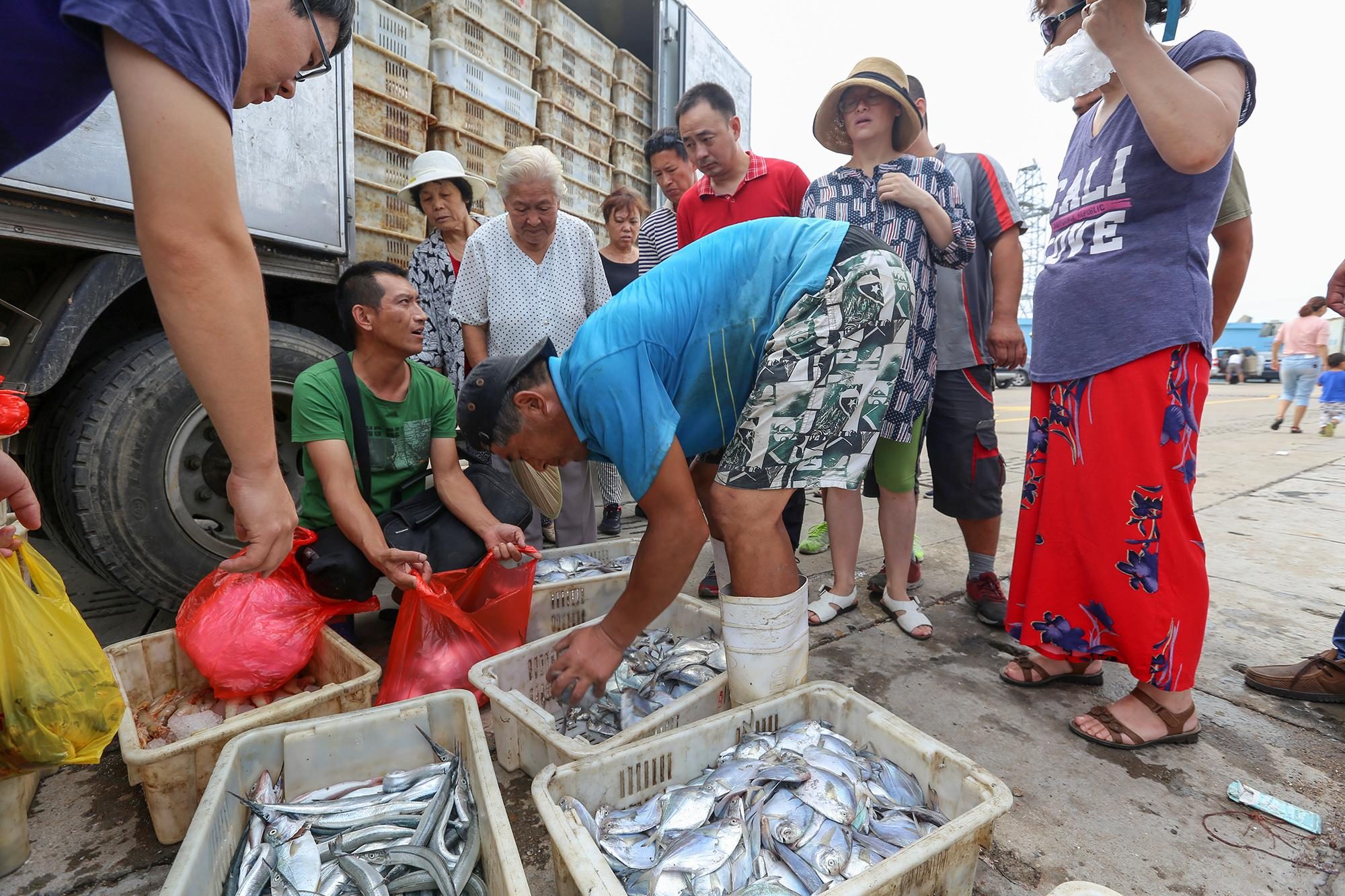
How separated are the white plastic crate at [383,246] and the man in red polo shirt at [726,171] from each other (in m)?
1.63

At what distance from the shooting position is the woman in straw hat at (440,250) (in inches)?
134

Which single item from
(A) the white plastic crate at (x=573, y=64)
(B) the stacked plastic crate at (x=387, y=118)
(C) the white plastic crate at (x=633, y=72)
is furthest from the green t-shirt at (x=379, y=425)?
(C) the white plastic crate at (x=633, y=72)

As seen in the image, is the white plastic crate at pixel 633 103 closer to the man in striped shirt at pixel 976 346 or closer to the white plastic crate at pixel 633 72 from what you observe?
the white plastic crate at pixel 633 72

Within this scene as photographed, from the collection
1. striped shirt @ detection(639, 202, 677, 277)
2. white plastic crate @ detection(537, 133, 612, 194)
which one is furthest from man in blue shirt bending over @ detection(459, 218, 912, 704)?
white plastic crate @ detection(537, 133, 612, 194)

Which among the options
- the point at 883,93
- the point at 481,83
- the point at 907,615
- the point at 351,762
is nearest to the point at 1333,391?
the point at 907,615

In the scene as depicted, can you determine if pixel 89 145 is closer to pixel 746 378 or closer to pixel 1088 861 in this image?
pixel 746 378

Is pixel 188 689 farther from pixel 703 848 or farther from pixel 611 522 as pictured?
pixel 611 522

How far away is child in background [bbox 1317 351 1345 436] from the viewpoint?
9.38 metres

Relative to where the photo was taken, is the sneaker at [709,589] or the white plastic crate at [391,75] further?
the white plastic crate at [391,75]

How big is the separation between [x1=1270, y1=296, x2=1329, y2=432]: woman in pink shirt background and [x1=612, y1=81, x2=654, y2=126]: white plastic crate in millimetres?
9724

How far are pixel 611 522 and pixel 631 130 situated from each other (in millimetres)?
3337

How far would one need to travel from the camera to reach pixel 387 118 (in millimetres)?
3441

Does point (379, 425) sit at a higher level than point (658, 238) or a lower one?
lower

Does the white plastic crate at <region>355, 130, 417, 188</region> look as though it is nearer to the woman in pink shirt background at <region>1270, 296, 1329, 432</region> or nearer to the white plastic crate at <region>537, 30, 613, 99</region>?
the white plastic crate at <region>537, 30, 613, 99</region>
